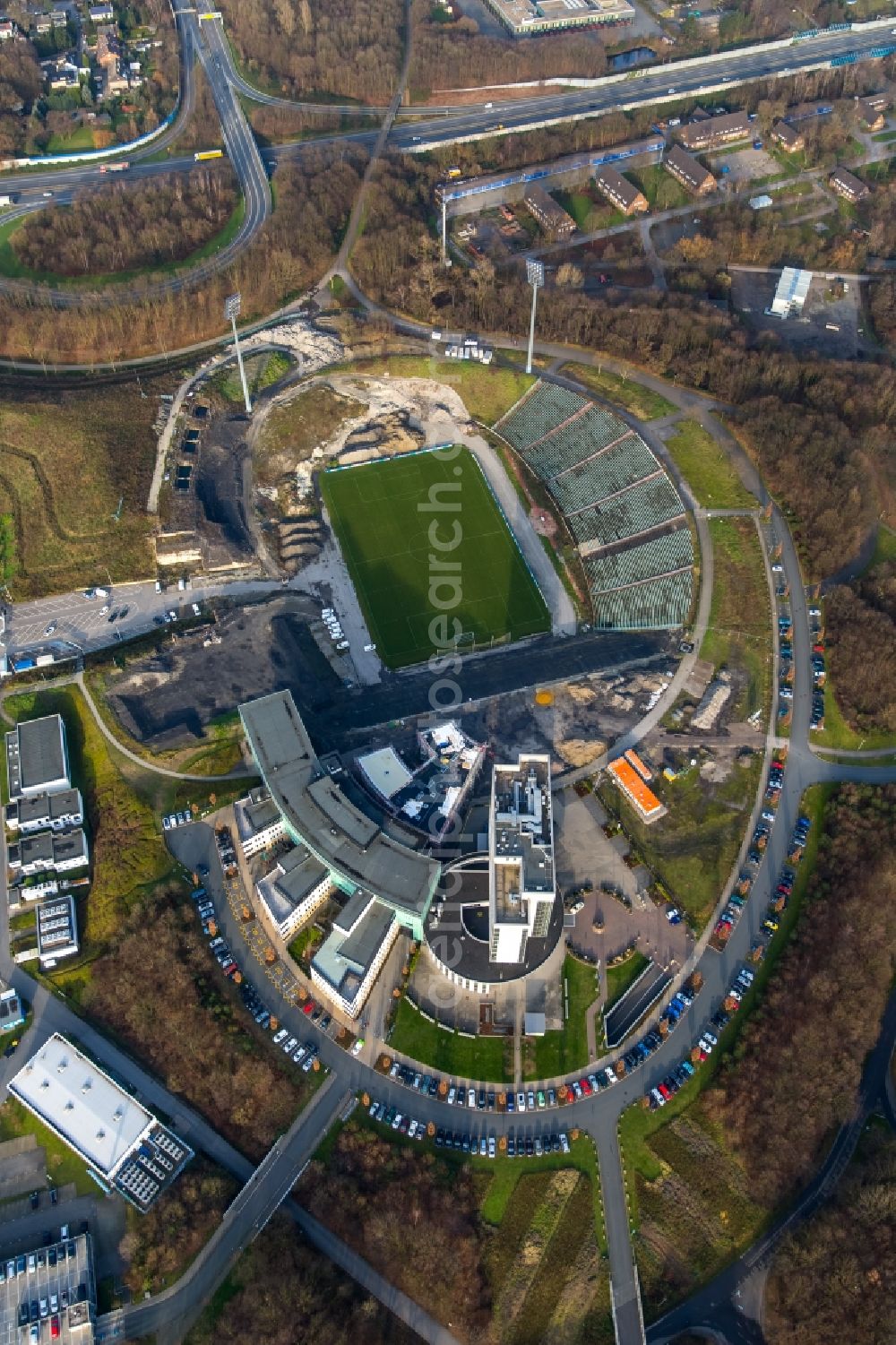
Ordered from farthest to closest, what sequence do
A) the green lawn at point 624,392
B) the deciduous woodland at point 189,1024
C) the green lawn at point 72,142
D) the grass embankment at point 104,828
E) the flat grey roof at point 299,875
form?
the green lawn at point 72,142
the green lawn at point 624,392
the grass embankment at point 104,828
the flat grey roof at point 299,875
the deciduous woodland at point 189,1024

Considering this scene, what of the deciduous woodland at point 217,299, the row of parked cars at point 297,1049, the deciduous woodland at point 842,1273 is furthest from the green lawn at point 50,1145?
the deciduous woodland at point 217,299

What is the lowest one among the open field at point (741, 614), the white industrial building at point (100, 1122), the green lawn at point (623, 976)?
the white industrial building at point (100, 1122)

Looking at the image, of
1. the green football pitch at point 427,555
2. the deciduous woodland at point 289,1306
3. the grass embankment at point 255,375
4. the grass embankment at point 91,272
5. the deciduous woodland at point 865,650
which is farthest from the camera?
the grass embankment at point 91,272

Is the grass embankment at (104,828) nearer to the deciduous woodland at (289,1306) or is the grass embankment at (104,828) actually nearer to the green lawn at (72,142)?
the deciduous woodland at (289,1306)

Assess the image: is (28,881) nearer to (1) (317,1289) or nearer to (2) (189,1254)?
(2) (189,1254)

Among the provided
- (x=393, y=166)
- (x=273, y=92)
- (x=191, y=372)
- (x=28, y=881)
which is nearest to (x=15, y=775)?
(x=28, y=881)

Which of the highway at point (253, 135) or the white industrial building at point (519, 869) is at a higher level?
the highway at point (253, 135)
